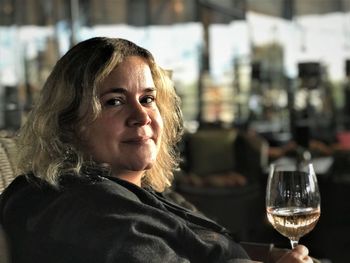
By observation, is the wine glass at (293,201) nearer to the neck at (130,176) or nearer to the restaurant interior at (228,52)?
the neck at (130,176)

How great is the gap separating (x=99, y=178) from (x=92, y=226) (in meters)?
0.13

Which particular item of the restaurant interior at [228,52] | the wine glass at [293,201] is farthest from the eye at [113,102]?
the restaurant interior at [228,52]

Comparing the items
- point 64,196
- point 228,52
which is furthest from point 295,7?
point 64,196

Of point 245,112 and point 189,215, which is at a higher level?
point 189,215

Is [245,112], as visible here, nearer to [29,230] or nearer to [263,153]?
[263,153]

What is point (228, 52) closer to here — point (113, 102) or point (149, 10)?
point (149, 10)

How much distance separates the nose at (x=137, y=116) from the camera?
1234mm

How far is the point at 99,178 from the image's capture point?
1165 mm

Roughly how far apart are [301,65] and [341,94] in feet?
2.23

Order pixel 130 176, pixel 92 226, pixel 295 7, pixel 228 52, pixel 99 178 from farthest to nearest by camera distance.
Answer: pixel 228 52, pixel 295 7, pixel 130 176, pixel 99 178, pixel 92 226

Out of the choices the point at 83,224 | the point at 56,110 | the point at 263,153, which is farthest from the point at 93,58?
the point at 263,153

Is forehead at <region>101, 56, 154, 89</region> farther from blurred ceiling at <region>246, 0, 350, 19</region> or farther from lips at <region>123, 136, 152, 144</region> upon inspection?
blurred ceiling at <region>246, 0, 350, 19</region>

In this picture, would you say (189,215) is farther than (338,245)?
No

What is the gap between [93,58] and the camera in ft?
4.06
